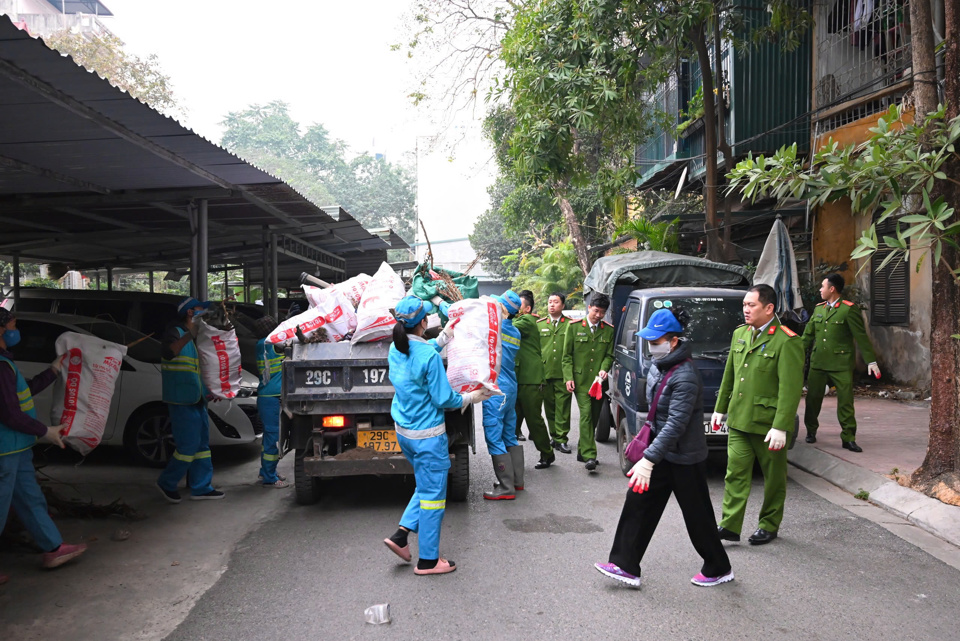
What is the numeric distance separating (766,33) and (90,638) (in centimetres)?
1358

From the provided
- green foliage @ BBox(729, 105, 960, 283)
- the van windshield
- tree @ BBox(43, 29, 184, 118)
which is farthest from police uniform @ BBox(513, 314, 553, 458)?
tree @ BBox(43, 29, 184, 118)

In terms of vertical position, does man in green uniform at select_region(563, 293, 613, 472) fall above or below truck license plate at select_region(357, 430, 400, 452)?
above

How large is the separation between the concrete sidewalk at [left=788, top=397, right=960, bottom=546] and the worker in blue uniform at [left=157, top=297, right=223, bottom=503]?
5.90 m

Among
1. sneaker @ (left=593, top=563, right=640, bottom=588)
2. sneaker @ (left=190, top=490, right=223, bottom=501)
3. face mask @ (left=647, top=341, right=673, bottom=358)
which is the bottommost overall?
sneaker @ (left=190, top=490, right=223, bottom=501)

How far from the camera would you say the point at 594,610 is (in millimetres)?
4180

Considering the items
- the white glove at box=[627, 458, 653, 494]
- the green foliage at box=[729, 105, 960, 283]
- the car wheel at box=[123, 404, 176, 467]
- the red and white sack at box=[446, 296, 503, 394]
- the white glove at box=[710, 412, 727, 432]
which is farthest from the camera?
the car wheel at box=[123, 404, 176, 467]

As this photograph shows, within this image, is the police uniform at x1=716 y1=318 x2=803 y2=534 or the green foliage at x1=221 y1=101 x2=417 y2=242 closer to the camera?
the police uniform at x1=716 y1=318 x2=803 y2=534

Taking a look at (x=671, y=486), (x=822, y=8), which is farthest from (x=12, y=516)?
(x=822, y=8)

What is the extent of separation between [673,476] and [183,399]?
434 centimetres

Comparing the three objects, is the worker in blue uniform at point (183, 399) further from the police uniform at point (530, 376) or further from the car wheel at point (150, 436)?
the police uniform at point (530, 376)

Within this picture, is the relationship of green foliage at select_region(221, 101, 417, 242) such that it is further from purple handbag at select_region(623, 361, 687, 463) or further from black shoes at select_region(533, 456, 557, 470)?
purple handbag at select_region(623, 361, 687, 463)

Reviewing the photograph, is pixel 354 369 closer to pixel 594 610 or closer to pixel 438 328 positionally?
pixel 438 328

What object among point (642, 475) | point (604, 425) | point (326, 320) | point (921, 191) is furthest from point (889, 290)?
point (642, 475)

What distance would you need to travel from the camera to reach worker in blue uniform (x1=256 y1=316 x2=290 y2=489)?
720cm
